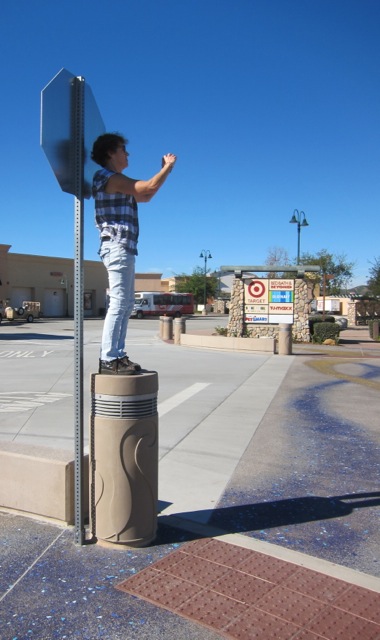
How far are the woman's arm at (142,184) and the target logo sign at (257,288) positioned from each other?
19.9 m

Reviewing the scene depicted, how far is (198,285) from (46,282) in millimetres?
31435

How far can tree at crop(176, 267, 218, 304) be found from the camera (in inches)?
3270

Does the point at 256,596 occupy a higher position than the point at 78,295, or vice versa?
the point at 78,295

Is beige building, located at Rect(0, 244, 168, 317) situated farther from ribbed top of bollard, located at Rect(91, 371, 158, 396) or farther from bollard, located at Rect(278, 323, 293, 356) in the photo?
ribbed top of bollard, located at Rect(91, 371, 158, 396)

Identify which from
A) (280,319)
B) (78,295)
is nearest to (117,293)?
(78,295)

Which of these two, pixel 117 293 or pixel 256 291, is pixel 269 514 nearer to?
pixel 117 293

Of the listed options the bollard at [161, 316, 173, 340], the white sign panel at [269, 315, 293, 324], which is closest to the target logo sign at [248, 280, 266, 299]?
the white sign panel at [269, 315, 293, 324]

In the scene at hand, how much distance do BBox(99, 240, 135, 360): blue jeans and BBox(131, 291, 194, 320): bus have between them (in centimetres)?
5136

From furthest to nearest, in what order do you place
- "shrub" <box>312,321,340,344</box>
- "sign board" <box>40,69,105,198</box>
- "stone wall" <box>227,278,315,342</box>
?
"stone wall" <box>227,278,315,342</box>
"shrub" <box>312,321,340,344</box>
"sign board" <box>40,69,105,198</box>

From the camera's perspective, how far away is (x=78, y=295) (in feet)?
11.4

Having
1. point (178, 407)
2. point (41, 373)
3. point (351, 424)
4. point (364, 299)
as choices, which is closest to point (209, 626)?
point (351, 424)

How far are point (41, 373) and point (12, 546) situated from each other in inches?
360

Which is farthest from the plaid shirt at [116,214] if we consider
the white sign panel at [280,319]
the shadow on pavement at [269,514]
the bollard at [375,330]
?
the bollard at [375,330]

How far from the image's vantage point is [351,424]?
7.43 m
